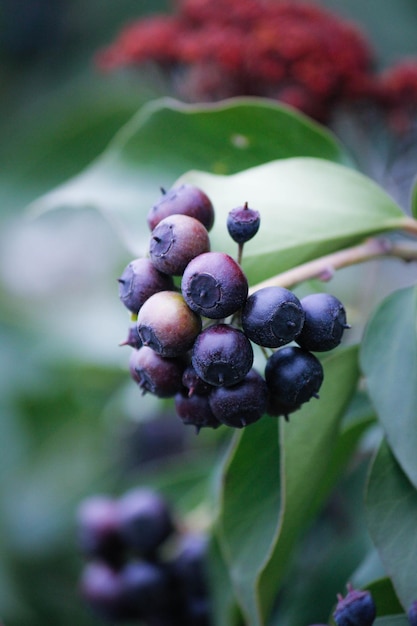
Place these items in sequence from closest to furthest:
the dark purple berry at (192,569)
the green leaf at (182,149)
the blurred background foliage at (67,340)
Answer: the green leaf at (182,149)
the dark purple berry at (192,569)
the blurred background foliage at (67,340)

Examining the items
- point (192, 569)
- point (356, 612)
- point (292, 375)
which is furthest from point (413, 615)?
point (192, 569)

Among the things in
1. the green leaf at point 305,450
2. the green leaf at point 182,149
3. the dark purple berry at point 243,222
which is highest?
the green leaf at point 182,149

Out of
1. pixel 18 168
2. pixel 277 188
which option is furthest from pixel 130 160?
pixel 18 168

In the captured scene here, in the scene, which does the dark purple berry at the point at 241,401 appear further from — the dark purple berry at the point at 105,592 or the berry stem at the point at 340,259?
the dark purple berry at the point at 105,592

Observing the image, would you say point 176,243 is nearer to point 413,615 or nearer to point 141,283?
point 141,283

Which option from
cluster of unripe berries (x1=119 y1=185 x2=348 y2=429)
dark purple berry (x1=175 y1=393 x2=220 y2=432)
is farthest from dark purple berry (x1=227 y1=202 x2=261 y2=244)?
dark purple berry (x1=175 y1=393 x2=220 y2=432)

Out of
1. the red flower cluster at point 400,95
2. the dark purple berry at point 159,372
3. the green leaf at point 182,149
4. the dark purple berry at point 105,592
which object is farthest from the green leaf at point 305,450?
the red flower cluster at point 400,95
